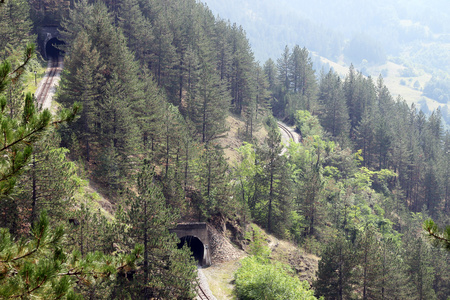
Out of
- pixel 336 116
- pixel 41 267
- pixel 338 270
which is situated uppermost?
pixel 336 116

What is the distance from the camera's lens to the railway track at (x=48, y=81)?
148 ft

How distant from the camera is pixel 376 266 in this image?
35.0 m

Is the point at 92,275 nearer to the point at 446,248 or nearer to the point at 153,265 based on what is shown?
the point at 446,248

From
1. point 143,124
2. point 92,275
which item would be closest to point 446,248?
point 92,275

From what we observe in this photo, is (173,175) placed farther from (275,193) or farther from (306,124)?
(306,124)

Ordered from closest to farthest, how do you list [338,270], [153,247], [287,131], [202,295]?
[153,247] < [202,295] < [338,270] < [287,131]

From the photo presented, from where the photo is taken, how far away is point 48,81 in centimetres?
5231

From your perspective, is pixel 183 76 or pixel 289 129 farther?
pixel 289 129

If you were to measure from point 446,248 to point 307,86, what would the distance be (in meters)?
101

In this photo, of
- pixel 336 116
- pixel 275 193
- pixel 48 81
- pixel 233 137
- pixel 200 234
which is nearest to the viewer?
pixel 200 234

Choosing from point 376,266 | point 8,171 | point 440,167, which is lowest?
point 376,266

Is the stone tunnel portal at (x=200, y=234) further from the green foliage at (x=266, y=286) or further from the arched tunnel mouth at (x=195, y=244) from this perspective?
the green foliage at (x=266, y=286)

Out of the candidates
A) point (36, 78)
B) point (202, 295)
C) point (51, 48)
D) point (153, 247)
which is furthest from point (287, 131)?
point (153, 247)

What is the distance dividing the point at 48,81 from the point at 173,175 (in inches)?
1097
